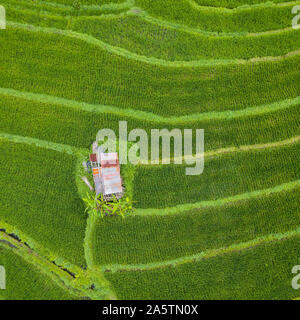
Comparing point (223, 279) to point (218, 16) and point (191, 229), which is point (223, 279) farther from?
point (218, 16)

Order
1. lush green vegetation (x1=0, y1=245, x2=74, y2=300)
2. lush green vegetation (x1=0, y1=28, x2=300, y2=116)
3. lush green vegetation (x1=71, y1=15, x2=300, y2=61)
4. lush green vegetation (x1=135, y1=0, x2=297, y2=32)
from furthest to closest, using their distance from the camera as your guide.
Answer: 1. lush green vegetation (x1=135, y1=0, x2=297, y2=32)
2. lush green vegetation (x1=71, y1=15, x2=300, y2=61)
3. lush green vegetation (x1=0, y1=28, x2=300, y2=116)
4. lush green vegetation (x1=0, y1=245, x2=74, y2=300)

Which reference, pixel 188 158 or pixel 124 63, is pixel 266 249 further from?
pixel 124 63

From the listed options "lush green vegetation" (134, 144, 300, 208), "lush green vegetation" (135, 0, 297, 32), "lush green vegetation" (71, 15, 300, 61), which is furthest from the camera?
"lush green vegetation" (135, 0, 297, 32)

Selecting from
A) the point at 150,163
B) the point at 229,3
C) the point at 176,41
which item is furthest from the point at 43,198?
the point at 229,3

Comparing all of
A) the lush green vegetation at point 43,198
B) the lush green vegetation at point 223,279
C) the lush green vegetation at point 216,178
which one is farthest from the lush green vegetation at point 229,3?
the lush green vegetation at point 223,279

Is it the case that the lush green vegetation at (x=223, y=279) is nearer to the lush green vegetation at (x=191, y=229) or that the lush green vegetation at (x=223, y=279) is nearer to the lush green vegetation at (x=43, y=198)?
the lush green vegetation at (x=191, y=229)

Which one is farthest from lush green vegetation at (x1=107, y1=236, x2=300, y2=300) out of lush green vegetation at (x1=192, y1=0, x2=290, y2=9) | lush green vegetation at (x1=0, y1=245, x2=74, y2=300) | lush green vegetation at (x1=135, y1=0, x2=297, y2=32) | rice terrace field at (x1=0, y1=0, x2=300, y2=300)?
lush green vegetation at (x1=192, y1=0, x2=290, y2=9)

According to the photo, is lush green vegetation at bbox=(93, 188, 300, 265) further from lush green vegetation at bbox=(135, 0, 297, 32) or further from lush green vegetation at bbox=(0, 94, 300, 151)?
lush green vegetation at bbox=(135, 0, 297, 32)
